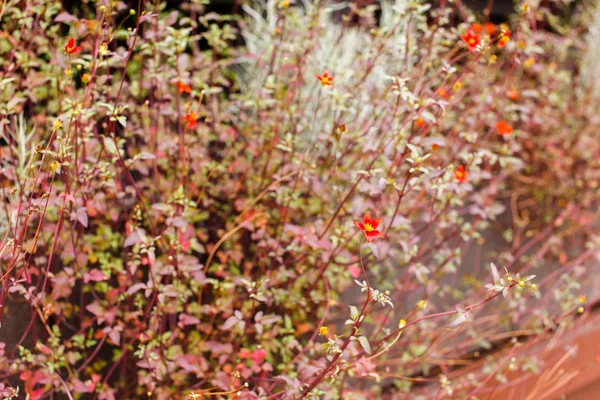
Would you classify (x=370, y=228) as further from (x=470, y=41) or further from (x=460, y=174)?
(x=470, y=41)

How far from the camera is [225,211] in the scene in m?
2.18

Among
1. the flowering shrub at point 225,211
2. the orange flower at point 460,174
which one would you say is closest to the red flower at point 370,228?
the flowering shrub at point 225,211

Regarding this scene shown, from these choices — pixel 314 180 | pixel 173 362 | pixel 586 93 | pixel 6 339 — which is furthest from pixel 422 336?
pixel 586 93

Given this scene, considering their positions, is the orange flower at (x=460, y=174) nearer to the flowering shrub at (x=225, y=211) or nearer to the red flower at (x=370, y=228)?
the flowering shrub at (x=225, y=211)

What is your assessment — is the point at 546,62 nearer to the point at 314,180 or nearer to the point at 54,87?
the point at 314,180

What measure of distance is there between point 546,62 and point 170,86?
2479mm

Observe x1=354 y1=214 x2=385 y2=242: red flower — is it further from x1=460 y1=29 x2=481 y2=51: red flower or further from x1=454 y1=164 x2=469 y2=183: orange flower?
x1=460 y1=29 x2=481 y2=51: red flower

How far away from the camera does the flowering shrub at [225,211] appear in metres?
1.63

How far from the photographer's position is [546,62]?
3768 millimetres

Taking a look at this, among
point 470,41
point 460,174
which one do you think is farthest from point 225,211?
point 470,41

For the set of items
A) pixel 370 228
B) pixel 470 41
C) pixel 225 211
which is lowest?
pixel 225 211

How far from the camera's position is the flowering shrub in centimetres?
163

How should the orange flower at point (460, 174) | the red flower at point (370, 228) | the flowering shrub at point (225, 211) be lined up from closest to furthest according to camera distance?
the red flower at point (370, 228)
the flowering shrub at point (225, 211)
the orange flower at point (460, 174)

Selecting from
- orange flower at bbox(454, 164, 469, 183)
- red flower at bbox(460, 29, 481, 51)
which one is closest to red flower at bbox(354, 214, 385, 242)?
orange flower at bbox(454, 164, 469, 183)
